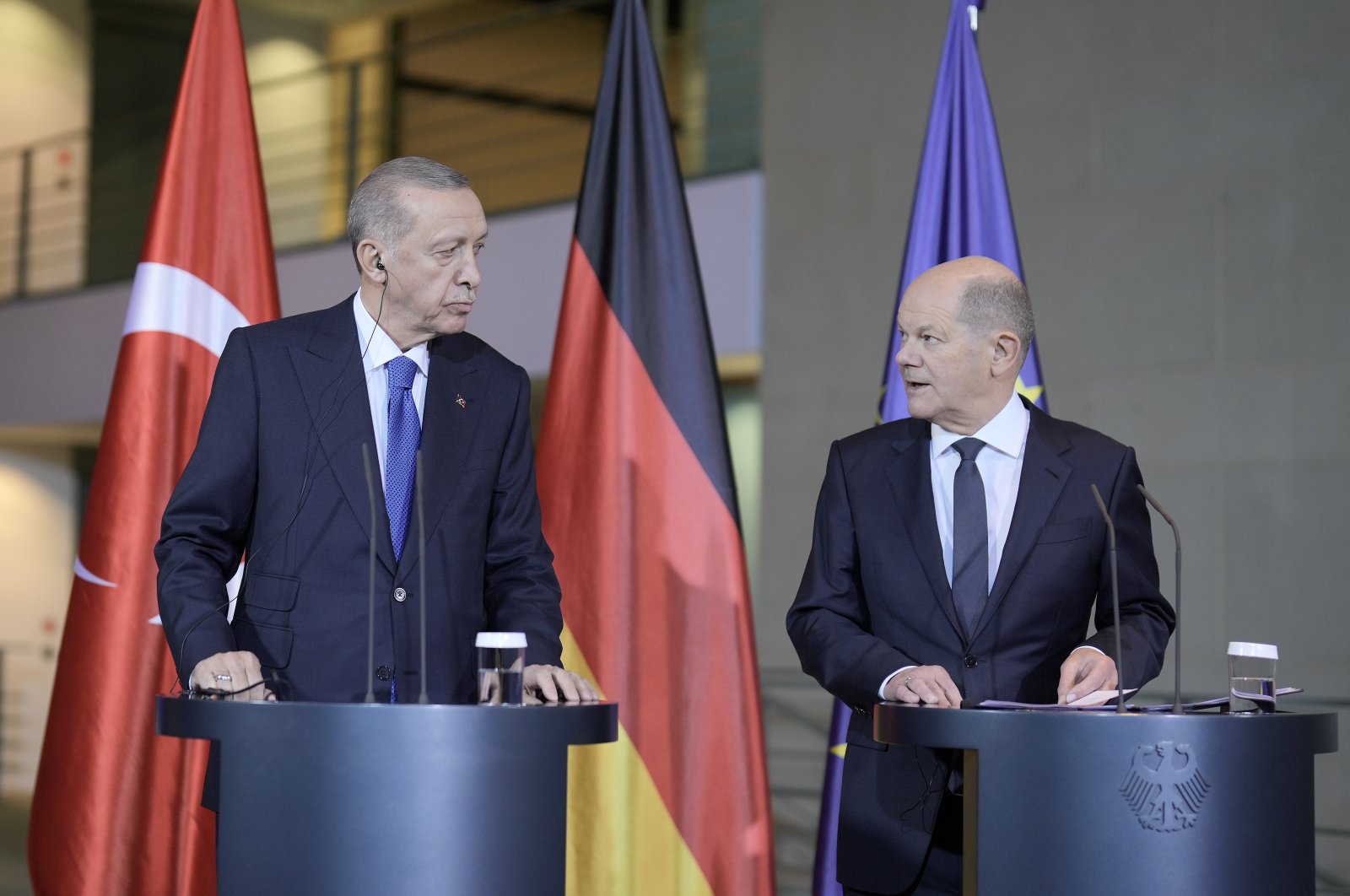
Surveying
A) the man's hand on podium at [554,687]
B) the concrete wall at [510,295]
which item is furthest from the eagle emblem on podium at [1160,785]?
the concrete wall at [510,295]

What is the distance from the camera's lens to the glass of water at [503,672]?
1.94 meters

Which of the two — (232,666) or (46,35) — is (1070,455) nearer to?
(232,666)

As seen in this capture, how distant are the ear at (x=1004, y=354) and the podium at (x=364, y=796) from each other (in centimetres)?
97

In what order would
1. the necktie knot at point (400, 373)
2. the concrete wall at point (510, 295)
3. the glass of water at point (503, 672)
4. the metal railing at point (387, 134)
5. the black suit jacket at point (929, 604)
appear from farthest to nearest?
the metal railing at point (387, 134) < the concrete wall at point (510, 295) < the necktie knot at point (400, 373) < the black suit jacket at point (929, 604) < the glass of water at point (503, 672)

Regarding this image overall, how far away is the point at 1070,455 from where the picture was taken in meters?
2.42

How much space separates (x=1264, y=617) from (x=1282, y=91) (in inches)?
60.9

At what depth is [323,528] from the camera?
2.29 m

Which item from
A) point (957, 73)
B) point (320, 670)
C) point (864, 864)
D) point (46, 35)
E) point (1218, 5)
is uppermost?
point (46, 35)

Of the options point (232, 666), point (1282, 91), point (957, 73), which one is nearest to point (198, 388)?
point (232, 666)

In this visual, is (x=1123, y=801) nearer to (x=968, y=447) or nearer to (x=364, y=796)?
(x=968, y=447)

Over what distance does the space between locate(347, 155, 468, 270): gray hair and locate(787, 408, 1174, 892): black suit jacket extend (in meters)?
0.77

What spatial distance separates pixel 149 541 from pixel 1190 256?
3.14 m

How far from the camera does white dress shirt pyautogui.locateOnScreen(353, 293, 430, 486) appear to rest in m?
2.37

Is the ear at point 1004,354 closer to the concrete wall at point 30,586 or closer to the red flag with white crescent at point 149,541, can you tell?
the red flag with white crescent at point 149,541
